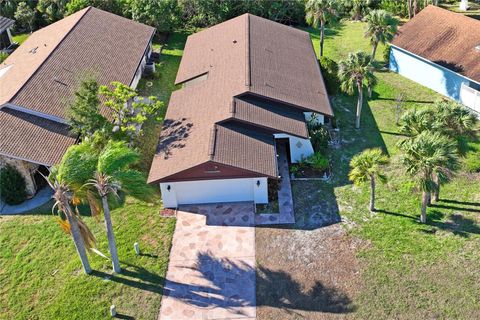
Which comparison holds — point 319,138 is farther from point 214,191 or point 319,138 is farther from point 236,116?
point 214,191

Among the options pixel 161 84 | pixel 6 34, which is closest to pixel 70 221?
pixel 161 84

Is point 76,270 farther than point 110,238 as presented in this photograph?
Yes

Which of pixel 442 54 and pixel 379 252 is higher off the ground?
pixel 442 54

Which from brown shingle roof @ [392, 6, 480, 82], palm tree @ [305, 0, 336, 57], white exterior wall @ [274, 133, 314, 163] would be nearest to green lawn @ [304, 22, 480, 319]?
white exterior wall @ [274, 133, 314, 163]

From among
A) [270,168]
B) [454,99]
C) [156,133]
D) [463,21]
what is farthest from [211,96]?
[463,21]

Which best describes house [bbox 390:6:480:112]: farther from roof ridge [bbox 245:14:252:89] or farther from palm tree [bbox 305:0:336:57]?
roof ridge [bbox 245:14:252:89]

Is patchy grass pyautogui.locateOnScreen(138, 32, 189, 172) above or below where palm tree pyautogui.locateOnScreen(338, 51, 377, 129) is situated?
below

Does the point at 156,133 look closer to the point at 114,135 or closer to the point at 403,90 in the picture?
the point at 114,135

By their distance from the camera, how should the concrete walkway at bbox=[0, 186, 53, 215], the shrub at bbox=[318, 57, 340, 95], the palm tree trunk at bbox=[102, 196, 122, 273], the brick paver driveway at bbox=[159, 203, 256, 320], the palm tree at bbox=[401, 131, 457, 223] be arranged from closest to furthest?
the palm tree trunk at bbox=[102, 196, 122, 273]
the brick paver driveway at bbox=[159, 203, 256, 320]
the palm tree at bbox=[401, 131, 457, 223]
the concrete walkway at bbox=[0, 186, 53, 215]
the shrub at bbox=[318, 57, 340, 95]
